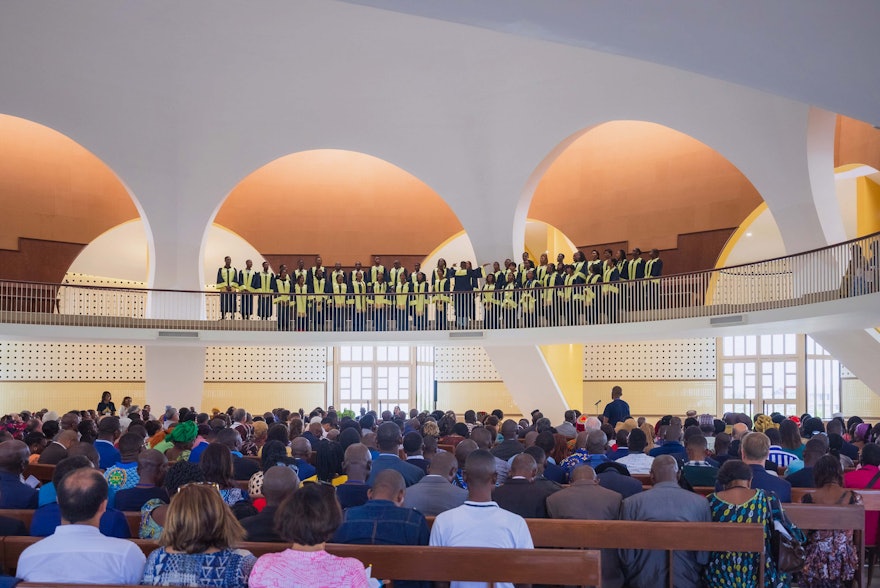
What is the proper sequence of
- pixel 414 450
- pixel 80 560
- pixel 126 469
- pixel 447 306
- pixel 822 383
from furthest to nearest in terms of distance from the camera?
pixel 822 383, pixel 447 306, pixel 414 450, pixel 126 469, pixel 80 560

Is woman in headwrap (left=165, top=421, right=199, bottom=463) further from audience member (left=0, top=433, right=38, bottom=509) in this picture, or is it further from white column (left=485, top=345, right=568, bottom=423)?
white column (left=485, top=345, right=568, bottom=423)

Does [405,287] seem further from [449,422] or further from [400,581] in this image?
[400,581]

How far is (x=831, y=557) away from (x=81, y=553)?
15.6 feet

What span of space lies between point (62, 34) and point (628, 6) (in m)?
18.8

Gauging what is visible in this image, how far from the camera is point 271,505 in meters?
5.20

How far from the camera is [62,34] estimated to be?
2042cm

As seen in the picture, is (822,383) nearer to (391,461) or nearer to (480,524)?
(391,461)

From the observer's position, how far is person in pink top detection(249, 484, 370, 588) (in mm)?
3766

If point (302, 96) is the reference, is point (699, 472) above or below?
below

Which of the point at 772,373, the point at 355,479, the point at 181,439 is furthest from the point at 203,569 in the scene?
the point at 772,373

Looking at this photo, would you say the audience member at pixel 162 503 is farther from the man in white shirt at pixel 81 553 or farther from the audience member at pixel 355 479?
the audience member at pixel 355 479

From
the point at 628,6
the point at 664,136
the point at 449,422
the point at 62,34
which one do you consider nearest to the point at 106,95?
the point at 62,34

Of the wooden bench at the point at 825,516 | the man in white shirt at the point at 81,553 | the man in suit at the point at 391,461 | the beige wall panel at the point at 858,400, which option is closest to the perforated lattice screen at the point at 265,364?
the beige wall panel at the point at 858,400

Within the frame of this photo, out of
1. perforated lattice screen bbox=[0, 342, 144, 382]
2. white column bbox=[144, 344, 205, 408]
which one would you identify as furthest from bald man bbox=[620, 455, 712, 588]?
perforated lattice screen bbox=[0, 342, 144, 382]
